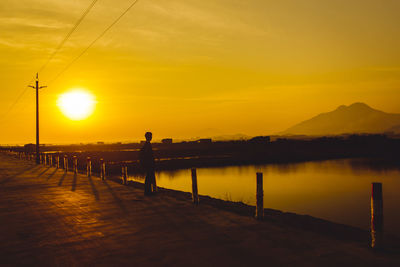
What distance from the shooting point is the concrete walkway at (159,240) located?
6035mm

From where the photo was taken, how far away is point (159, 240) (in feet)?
24.1

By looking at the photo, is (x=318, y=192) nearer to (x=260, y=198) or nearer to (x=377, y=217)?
(x=260, y=198)

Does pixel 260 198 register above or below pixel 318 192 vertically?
above

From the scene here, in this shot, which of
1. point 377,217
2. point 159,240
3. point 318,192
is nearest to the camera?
point 377,217

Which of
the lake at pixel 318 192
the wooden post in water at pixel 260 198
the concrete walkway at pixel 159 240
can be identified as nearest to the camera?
the concrete walkway at pixel 159 240

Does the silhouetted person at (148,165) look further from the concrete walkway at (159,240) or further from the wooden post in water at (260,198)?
the wooden post in water at (260,198)

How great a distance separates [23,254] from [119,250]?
1672 millimetres

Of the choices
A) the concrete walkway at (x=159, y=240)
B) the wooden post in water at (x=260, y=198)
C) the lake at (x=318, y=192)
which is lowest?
the lake at (x=318, y=192)

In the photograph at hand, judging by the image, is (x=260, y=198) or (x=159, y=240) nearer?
(x=159, y=240)

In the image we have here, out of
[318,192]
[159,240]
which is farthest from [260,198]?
[318,192]

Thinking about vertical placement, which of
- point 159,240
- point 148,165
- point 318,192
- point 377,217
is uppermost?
point 148,165

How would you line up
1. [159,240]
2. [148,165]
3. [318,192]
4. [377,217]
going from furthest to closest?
[318,192] < [148,165] < [159,240] < [377,217]

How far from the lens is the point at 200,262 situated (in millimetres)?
5895

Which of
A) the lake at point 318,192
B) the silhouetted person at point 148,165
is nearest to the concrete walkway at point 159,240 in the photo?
the silhouetted person at point 148,165
